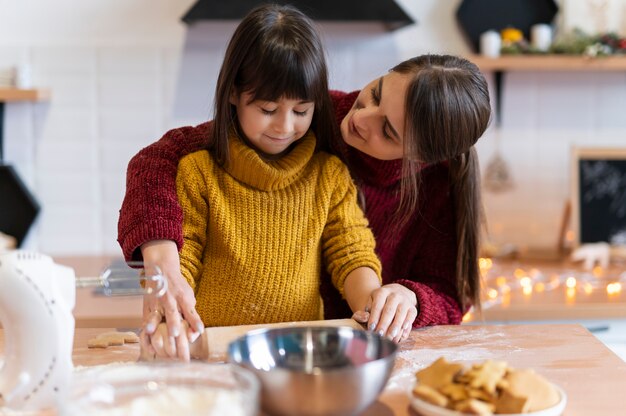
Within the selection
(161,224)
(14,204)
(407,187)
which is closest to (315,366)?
(161,224)

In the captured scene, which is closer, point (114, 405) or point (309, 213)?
point (114, 405)

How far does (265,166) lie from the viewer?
1.34 m

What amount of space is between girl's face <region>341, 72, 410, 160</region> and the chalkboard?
122cm

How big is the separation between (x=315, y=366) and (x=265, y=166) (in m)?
0.46

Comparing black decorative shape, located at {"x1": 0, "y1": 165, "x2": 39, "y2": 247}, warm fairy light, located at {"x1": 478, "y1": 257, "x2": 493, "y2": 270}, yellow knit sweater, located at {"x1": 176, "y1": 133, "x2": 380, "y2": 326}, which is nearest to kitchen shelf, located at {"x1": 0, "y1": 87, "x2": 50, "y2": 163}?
black decorative shape, located at {"x1": 0, "y1": 165, "x2": 39, "y2": 247}

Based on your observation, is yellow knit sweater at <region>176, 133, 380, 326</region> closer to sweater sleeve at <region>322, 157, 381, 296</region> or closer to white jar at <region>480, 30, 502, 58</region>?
sweater sleeve at <region>322, 157, 381, 296</region>

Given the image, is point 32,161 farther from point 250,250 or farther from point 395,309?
point 395,309

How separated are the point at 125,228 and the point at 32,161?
1.34 m

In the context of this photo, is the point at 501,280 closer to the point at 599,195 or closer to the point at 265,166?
the point at 599,195

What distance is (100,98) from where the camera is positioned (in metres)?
2.47

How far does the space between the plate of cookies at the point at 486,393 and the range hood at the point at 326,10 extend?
1579 mm

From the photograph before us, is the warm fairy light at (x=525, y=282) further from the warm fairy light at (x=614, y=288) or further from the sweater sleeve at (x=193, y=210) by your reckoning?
the sweater sleeve at (x=193, y=210)

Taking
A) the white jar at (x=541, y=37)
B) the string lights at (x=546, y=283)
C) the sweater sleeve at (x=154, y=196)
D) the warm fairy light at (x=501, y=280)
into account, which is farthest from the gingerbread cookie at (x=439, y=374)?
the white jar at (x=541, y=37)

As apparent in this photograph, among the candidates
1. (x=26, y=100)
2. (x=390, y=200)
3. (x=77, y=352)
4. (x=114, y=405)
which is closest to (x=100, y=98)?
(x=26, y=100)
